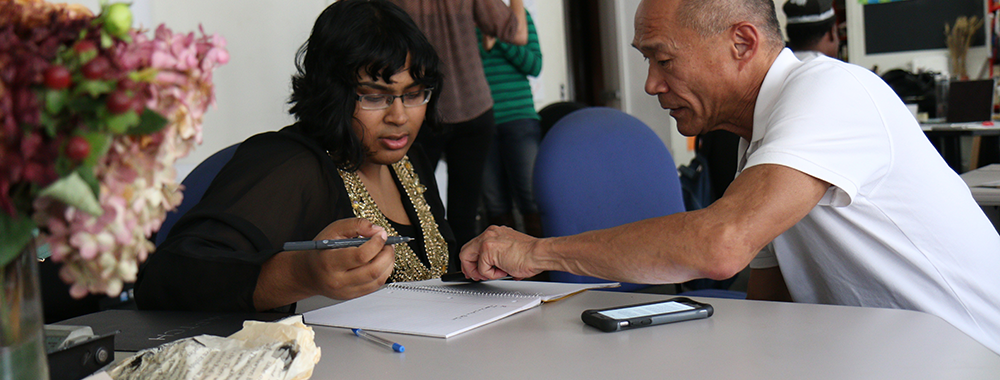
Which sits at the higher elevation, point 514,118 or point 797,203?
point 514,118

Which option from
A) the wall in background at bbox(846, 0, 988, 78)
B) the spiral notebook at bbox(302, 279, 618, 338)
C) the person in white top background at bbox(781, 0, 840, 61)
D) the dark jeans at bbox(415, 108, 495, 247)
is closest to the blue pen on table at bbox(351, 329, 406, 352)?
the spiral notebook at bbox(302, 279, 618, 338)

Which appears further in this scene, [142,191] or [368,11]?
[368,11]

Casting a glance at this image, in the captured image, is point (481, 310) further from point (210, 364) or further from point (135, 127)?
point (135, 127)

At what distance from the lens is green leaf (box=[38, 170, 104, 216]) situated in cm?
45

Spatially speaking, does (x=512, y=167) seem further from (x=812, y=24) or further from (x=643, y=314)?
(x=643, y=314)

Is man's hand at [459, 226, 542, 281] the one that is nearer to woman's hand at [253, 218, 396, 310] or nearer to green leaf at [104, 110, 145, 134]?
woman's hand at [253, 218, 396, 310]

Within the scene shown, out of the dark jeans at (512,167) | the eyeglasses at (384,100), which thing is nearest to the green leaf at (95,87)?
the eyeglasses at (384,100)

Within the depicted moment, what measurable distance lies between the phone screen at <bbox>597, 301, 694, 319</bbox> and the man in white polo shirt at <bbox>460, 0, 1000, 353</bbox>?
0.23ft

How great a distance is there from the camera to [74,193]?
45 cm

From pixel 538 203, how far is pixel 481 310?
85 cm

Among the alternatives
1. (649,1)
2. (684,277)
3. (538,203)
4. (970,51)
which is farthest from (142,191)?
(970,51)

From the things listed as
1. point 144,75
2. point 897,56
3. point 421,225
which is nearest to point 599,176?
point 421,225

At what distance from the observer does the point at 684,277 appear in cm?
115

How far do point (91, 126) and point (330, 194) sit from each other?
1.09 metres
